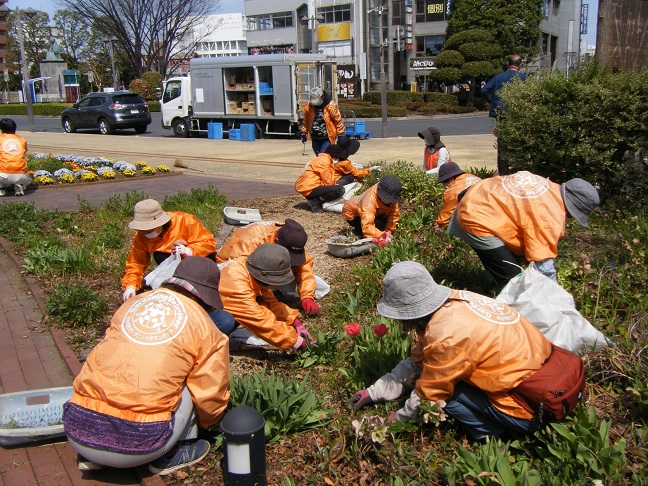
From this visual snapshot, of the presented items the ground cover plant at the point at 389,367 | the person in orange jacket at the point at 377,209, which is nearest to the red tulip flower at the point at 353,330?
the ground cover plant at the point at 389,367

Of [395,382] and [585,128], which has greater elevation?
[585,128]

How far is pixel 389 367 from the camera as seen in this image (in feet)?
12.6

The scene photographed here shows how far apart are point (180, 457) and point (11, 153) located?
889 cm

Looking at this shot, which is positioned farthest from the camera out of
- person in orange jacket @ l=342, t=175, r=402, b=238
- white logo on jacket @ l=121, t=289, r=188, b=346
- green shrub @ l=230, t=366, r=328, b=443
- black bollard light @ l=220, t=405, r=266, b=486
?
person in orange jacket @ l=342, t=175, r=402, b=238

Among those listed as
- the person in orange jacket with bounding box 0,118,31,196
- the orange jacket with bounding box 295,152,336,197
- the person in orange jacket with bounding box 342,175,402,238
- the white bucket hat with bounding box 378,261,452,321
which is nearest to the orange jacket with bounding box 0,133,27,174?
the person in orange jacket with bounding box 0,118,31,196

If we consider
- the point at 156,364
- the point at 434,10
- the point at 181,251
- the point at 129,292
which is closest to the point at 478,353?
the point at 156,364

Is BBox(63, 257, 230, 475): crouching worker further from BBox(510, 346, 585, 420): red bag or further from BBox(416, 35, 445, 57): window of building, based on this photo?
BBox(416, 35, 445, 57): window of building

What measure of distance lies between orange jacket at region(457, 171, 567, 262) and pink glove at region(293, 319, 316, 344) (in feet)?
4.48

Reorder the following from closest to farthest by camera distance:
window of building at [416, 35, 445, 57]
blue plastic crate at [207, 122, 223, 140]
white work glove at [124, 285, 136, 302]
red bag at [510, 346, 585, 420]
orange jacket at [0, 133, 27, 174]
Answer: red bag at [510, 346, 585, 420]
white work glove at [124, 285, 136, 302]
orange jacket at [0, 133, 27, 174]
blue plastic crate at [207, 122, 223, 140]
window of building at [416, 35, 445, 57]

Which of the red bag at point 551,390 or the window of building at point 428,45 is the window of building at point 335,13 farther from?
the red bag at point 551,390

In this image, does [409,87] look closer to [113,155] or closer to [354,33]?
[354,33]

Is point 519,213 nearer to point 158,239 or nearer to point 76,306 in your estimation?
point 158,239

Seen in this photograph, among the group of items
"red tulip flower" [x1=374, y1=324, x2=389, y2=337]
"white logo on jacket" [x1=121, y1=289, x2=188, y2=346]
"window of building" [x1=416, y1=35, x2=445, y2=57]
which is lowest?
"red tulip flower" [x1=374, y1=324, x2=389, y2=337]

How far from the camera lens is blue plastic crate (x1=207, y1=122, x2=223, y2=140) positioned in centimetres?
2264
